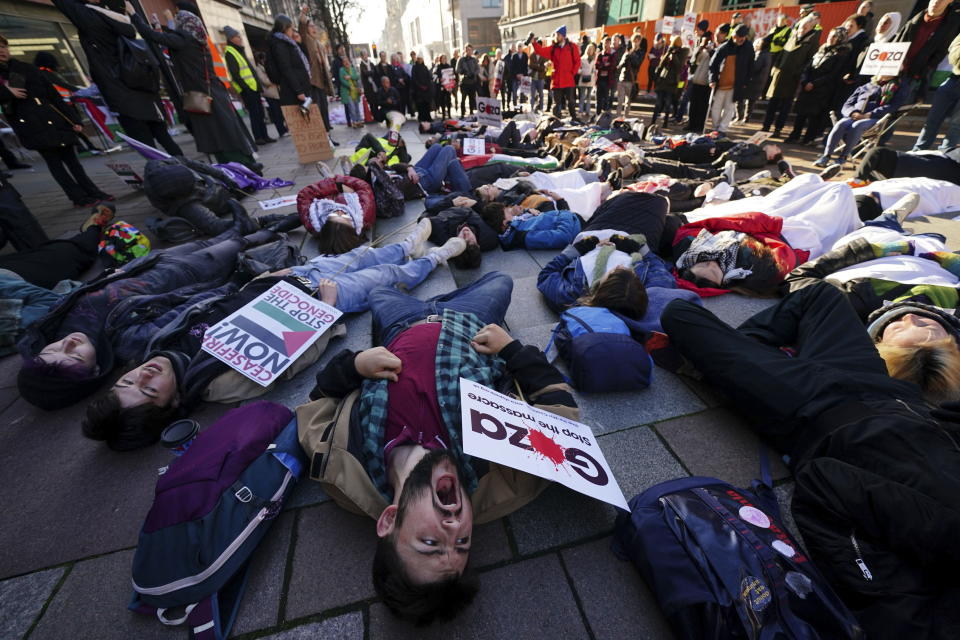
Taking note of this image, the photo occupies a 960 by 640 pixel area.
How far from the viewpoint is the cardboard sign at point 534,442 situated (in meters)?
1.40

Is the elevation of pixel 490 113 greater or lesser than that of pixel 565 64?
lesser

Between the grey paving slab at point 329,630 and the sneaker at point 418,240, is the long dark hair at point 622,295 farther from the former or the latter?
the grey paving slab at point 329,630

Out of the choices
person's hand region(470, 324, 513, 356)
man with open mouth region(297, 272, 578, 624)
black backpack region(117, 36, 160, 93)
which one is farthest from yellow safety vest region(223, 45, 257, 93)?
person's hand region(470, 324, 513, 356)

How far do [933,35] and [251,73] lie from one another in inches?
518

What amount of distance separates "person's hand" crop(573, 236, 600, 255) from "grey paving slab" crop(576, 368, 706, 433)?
1555 mm

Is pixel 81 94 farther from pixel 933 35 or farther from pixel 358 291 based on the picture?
pixel 933 35

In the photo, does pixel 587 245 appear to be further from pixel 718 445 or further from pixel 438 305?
pixel 718 445

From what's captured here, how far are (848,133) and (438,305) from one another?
861 cm

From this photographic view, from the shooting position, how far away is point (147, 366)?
232cm

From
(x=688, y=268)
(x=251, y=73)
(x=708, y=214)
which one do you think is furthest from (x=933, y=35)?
(x=251, y=73)

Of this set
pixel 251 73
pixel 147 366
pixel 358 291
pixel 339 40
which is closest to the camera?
pixel 147 366

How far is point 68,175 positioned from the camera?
5.87 metres

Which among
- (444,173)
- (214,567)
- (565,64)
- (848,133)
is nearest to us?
(214,567)

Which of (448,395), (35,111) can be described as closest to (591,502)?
(448,395)
